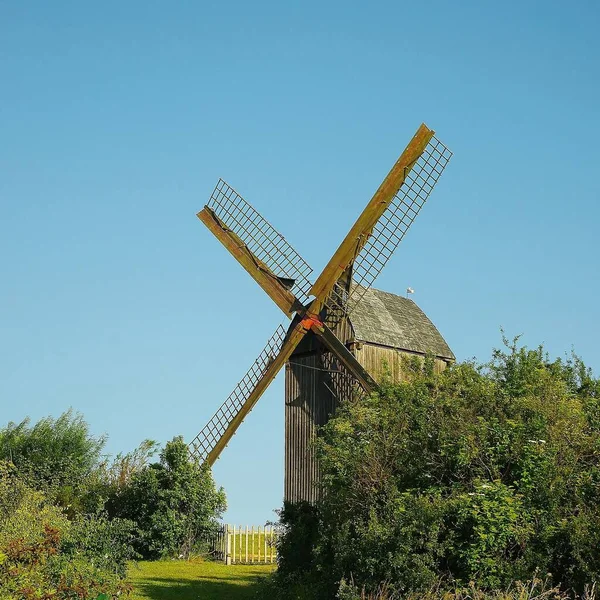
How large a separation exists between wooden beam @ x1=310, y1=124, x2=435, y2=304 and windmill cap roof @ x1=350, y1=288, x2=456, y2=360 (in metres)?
1.31

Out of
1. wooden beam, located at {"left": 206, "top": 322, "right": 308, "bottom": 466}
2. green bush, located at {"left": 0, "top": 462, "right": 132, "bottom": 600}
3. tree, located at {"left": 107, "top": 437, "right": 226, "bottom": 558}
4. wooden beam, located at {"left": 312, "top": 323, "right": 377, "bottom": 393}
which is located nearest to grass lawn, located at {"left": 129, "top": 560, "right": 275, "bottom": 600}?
tree, located at {"left": 107, "top": 437, "right": 226, "bottom": 558}

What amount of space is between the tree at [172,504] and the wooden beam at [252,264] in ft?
22.7

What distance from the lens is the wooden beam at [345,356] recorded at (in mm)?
29953

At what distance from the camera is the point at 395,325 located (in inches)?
1361

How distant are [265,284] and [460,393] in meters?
11.0

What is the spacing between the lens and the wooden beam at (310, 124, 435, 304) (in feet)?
102

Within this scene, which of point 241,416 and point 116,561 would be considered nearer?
point 116,561

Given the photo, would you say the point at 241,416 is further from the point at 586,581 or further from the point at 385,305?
the point at 586,581

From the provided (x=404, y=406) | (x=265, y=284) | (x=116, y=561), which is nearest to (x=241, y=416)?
(x=265, y=284)

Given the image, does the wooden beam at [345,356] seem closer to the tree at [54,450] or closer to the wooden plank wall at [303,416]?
the wooden plank wall at [303,416]

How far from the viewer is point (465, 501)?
62.5ft

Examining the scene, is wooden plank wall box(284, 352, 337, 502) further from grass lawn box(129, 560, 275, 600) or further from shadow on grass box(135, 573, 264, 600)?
shadow on grass box(135, 573, 264, 600)

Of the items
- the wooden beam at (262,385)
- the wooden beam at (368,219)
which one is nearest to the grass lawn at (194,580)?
the wooden beam at (262,385)

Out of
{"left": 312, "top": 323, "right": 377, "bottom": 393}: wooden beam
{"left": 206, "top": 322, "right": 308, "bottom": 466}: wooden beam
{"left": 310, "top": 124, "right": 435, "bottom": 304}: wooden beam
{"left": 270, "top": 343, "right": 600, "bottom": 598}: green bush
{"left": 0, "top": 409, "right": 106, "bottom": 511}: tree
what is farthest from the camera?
{"left": 0, "top": 409, "right": 106, "bottom": 511}: tree
